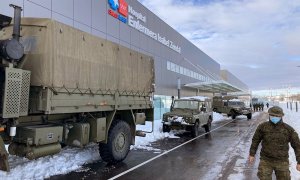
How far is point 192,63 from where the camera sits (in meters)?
46.5

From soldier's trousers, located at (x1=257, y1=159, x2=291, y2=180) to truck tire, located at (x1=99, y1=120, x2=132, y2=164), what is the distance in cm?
458

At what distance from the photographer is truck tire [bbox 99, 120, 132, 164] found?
884cm

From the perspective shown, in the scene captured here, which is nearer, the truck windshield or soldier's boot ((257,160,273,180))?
soldier's boot ((257,160,273,180))

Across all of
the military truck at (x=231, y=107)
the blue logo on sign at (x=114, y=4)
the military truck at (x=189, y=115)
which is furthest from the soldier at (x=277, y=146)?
the military truck at (x=231, y=107)

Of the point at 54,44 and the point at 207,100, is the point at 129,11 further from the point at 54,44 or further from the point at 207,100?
the point at 54,44

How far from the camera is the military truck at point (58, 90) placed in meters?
6.01

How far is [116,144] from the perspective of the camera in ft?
29.9

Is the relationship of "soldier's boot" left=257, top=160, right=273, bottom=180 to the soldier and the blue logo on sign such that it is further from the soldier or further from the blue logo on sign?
the blue logo on sign

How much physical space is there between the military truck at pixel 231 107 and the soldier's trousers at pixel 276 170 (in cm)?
2939

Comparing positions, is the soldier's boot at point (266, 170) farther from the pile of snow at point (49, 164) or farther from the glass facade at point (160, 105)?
the glass facade at point (160, 105)

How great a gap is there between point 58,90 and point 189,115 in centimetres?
1035

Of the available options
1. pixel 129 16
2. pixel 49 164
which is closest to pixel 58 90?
pixel 49 164

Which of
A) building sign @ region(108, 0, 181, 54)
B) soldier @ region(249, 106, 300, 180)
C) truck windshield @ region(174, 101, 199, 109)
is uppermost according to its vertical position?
building sign @ region(108, 0, 181, 54)

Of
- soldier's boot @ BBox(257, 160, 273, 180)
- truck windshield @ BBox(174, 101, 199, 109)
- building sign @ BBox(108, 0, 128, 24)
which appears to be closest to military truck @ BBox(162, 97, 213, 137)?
truck windshield @ BBox(174, 101, 199, 109)
